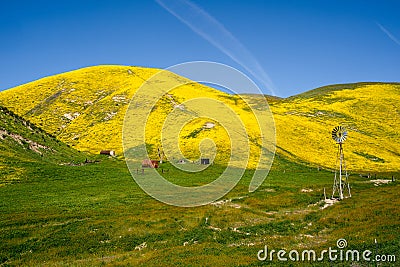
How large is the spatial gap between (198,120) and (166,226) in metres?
94.8

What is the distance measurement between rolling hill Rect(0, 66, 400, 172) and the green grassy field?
49945 mm

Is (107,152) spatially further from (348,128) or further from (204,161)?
(348,128)

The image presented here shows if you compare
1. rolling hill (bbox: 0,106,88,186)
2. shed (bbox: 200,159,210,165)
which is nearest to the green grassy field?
rolling hill (bbox: 0,106,88,186)

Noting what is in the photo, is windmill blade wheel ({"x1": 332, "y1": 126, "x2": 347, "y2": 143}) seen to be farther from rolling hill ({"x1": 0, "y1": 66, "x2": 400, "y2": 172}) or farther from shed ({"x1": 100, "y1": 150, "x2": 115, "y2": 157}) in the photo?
shed ({"x1": 100, "y1": 150, "x2": 115, "y2": 157})

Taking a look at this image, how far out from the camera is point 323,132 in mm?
130125

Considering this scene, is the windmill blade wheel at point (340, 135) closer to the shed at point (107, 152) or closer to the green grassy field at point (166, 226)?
the green grassy field at point (166, 226)

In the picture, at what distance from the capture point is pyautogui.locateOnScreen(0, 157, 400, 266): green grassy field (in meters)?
26.0

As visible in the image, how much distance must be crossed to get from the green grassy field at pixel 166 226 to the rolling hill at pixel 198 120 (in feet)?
164

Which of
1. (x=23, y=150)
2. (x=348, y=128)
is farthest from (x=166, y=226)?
(x=348, y=128)

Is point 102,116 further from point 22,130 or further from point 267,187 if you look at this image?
point 267,187

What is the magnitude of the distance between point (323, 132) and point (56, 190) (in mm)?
101213

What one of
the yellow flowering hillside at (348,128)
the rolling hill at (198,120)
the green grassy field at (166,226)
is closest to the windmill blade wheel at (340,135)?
the green grassy field at (166,226)

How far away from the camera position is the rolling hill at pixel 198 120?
4360 inches

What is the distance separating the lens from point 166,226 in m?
36.0
